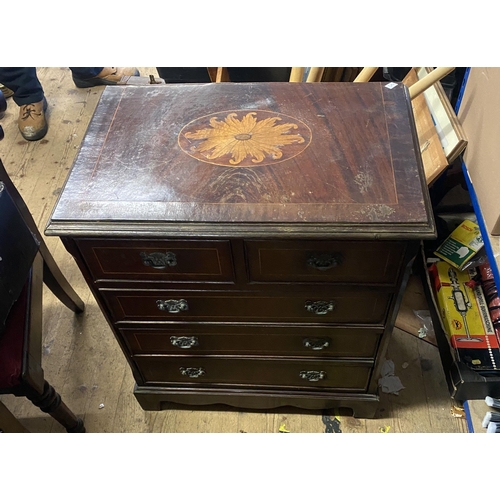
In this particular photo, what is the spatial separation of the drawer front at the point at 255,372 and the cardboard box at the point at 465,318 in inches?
14.4

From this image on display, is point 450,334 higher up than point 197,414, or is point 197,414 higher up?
point 450,334

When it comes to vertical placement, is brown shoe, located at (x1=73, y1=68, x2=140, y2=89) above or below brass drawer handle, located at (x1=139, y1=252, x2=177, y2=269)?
below

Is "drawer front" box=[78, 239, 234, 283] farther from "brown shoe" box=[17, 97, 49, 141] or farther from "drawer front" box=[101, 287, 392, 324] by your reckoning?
"brown shoe" box=[17, 97, 49, 141]

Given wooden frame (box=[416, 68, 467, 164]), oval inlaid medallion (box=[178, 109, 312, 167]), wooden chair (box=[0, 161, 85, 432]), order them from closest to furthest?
oval inlaid medallion (box=[178, 109, 312, 167])
wooden chair (box=[0, 161, 85, 432])
wooden frame (box=[416, 68, 467, 164])

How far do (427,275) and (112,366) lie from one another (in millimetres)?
1177

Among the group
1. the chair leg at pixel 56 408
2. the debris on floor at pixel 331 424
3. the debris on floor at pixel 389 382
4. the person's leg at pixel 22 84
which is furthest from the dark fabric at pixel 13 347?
the person's leg at pixel 22 84

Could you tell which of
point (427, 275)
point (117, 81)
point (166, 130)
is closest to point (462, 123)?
point (427, 275)

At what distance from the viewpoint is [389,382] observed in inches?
61.8

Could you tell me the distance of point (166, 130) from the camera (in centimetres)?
112

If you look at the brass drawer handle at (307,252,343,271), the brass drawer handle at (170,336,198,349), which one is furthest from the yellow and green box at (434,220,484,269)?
the brass drawer handle at (170,336,198,349)

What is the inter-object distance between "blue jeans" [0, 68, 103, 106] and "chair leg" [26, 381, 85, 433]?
5.43 ft

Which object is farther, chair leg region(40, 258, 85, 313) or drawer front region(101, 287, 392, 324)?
chair leg region(40, 258, 85, 313)

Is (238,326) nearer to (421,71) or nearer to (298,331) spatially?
(298,331)

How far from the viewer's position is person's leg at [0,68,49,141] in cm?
233
